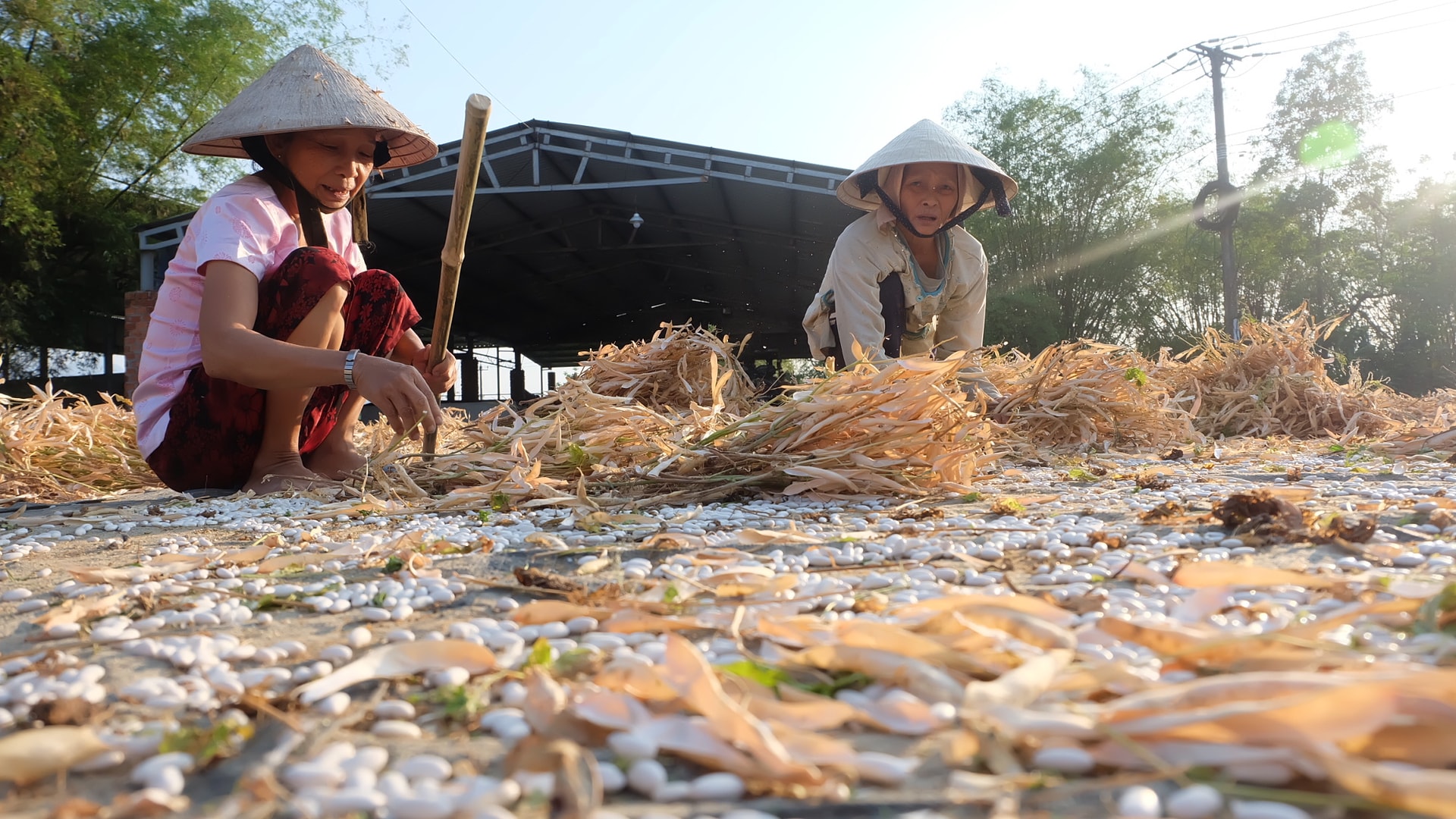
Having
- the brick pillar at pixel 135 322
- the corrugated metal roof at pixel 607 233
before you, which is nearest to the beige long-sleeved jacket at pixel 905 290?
the corrugated metal roof at pixel 607 233

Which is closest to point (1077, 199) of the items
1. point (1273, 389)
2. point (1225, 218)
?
point (1225, 218)

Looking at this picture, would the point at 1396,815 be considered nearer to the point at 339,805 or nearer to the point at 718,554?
the point at 339,805

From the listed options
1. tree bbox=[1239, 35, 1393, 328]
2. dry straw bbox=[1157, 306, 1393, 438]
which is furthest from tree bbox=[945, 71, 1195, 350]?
dry straw bbox=[1157, 306, 1393, 438]

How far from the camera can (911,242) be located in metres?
3.80

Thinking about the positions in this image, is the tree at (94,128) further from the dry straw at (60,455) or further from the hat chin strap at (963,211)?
the hat chin strap at (963,211)

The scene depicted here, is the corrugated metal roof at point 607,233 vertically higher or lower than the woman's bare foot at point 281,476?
higher

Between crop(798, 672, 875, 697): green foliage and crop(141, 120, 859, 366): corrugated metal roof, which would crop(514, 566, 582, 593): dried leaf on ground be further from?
crop(141, 120, 859, 366): corrugated metal roof

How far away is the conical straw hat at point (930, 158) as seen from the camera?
338cm

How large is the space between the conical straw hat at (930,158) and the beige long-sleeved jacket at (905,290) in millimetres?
172

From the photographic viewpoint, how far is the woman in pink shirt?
2.23 meters

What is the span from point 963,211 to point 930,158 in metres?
0.57

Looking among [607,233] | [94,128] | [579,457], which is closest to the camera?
[579,457]

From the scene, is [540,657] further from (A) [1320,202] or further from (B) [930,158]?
(A) [1320,202]

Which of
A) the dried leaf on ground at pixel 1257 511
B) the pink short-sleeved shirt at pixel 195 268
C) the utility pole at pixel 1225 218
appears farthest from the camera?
the utility pole at pixel 1225 218
